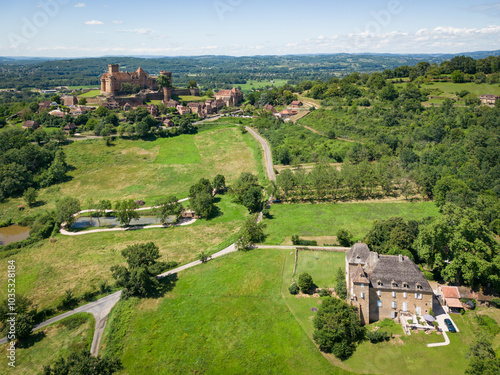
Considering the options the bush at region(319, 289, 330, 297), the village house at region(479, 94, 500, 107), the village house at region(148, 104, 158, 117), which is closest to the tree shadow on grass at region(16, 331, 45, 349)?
the bush at region(319, 289, 330, 297)

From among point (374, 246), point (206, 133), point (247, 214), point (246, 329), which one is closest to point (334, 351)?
point (246, 329)

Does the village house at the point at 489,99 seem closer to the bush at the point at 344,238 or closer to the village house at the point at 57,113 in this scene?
the bush at the point at 344,238

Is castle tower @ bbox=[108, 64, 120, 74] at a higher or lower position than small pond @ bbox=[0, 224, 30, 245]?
higher

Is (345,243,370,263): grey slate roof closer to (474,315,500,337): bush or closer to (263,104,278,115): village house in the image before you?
(474,315,500,337): bush

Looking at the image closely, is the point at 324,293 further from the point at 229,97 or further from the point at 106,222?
the point at 229,97

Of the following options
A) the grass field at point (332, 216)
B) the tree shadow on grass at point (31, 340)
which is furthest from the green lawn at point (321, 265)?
the tree shadow on grass at point (31, 340)
